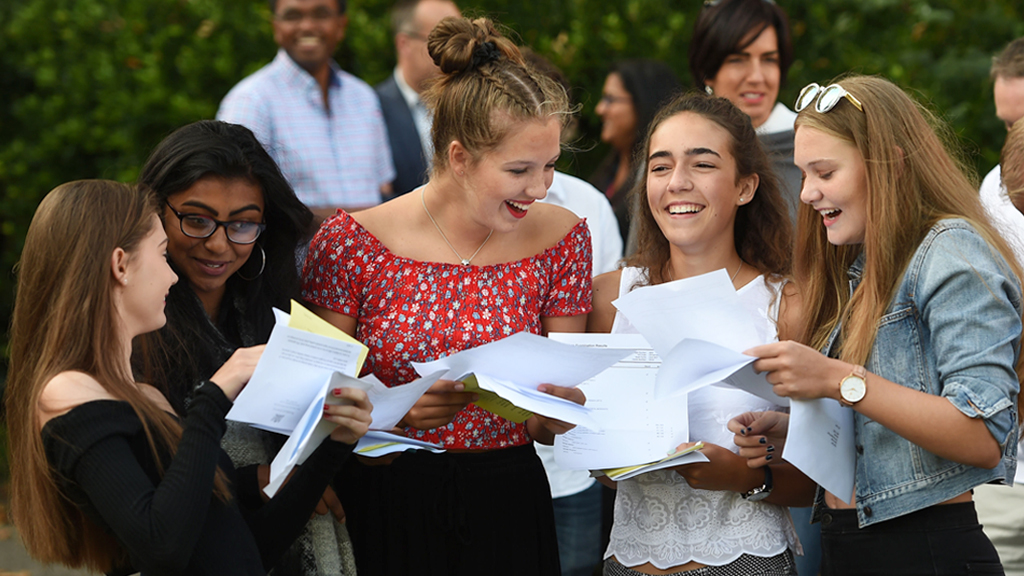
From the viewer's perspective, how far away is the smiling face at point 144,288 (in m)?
2.17

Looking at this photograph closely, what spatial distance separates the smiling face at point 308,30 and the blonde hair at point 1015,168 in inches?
129

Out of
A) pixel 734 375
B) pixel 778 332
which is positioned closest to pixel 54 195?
pixel 734 375

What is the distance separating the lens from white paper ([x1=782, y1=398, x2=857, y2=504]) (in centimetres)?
219

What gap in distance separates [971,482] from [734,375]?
0.56 m

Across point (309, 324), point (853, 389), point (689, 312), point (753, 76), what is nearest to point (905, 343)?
point (853, 389)

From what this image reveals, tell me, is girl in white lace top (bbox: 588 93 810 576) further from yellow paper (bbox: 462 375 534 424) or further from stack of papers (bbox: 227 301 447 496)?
stack of papers (bbox: 227 301 447 496)

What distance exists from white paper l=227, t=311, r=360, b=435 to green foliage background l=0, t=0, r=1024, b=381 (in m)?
3.54

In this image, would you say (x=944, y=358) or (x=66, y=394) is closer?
(x=66, y=394)

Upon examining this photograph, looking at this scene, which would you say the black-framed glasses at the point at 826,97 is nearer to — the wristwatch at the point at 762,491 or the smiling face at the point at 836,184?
→ the smiling face at the point at 836,184

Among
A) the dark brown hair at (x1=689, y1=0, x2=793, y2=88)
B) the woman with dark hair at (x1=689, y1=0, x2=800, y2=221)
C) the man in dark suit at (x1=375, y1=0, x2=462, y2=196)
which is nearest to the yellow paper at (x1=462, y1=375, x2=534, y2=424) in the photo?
the woman with dark hair at (x1=689, y1=0, x2=800, y2=221)

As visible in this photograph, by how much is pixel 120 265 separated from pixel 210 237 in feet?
1.24

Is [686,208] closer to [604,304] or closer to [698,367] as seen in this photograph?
[604,304]

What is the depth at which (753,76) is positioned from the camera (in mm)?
4109

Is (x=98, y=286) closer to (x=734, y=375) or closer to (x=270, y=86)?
(x=734, y=375)
